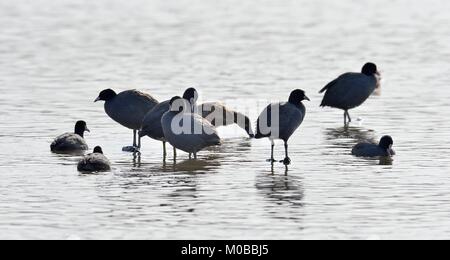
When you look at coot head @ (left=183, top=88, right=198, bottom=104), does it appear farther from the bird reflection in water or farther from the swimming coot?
the bird reflection in water

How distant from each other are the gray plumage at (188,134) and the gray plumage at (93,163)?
4.65 ft

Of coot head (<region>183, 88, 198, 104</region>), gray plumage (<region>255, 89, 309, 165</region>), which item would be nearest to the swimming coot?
coot head (<region>183, 88, 198, 104</region>)

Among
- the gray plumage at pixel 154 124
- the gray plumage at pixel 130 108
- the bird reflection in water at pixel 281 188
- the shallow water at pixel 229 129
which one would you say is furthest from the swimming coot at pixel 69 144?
the bird reflection in water at pixel 281 188

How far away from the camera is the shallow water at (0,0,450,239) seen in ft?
56.4

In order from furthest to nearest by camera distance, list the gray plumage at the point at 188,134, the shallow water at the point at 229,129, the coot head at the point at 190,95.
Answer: the coot head at the point at 190,95 → the gray plumage at the point at 188,134 → the shallow water at the point at 229,129

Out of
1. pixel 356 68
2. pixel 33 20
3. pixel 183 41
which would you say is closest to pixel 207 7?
pixel 33 20

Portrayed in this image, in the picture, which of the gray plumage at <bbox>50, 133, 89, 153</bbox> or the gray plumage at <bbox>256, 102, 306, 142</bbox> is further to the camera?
the gray plumage at <bbox>50, 133, 89, 153</bbox>

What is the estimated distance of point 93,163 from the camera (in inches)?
822

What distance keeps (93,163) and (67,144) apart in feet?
7.62

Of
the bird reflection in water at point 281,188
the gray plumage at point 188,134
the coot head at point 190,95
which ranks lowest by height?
the bird reflection in water at point 281,188

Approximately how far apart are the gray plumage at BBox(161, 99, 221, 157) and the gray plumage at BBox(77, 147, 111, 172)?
142cm

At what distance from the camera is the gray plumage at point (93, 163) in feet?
68.5

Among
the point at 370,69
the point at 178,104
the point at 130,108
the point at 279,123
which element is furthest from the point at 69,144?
the point at 370,69

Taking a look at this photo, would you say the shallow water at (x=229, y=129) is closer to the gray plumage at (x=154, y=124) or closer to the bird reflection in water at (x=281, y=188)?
the bird reflection in water at (x=281, y=188)
